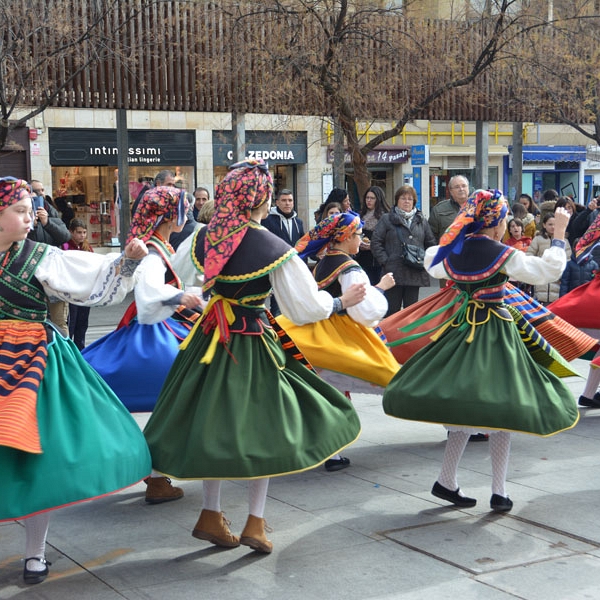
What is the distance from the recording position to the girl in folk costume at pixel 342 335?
659 centimetres

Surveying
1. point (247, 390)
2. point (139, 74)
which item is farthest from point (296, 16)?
point (247, 390)

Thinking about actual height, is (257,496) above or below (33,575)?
above

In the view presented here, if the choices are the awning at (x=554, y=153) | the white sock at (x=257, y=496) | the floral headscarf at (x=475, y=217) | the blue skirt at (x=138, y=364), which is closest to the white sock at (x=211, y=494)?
the white sock at (x=257, y=496)

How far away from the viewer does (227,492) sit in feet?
19.8

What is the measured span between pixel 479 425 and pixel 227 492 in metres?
1.64

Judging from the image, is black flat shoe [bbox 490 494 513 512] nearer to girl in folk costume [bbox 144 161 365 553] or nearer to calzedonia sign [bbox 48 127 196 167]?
girl in folk costume [bbox 144 161 365 553]

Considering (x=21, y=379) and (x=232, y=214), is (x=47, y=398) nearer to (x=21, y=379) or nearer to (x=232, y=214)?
(x=21, y=379)

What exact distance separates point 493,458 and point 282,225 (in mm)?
7102

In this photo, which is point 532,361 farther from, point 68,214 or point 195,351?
point 68,214

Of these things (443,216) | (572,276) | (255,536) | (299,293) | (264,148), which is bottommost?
(255,536)

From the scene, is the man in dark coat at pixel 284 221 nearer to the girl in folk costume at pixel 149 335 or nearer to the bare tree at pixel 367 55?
the bare tree at pixel 367 55

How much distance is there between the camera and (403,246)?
11336mm

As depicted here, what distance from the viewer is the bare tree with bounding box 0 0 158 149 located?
14273 mm

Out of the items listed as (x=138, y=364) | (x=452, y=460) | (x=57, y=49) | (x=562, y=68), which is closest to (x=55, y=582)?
(x=138, y=364)
